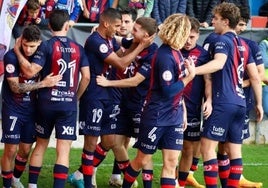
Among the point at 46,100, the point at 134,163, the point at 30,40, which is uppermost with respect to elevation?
the point at 30,40

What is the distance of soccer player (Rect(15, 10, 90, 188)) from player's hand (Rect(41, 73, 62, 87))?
5cm

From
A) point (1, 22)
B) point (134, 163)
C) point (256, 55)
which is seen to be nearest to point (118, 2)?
point (1, 22)

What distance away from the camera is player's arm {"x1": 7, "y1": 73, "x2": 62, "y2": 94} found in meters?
8.77

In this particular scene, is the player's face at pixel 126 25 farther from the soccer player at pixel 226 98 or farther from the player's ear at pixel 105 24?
the soccer player at pixel 226 98

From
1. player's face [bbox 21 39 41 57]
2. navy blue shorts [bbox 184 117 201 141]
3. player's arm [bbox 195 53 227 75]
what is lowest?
navy blue shorts [bbox 184 117 201 141]

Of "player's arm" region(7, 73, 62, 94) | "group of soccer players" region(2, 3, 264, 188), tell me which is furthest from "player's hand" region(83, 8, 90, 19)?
"player's arm" region(7, 73, 62, 94)

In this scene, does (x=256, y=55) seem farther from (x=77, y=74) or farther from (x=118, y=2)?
(x=118, y=2)

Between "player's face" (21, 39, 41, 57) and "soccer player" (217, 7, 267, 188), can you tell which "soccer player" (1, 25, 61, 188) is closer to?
"player's face" (21, 39, 41, 57)

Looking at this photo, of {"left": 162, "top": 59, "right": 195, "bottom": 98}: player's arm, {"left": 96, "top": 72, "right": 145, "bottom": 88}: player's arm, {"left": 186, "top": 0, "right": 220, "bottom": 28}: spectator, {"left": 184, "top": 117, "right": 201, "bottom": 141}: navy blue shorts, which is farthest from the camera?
{"left": 186, "top": 0, "right": 220, "bottom": 28}: spectator

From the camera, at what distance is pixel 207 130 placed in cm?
906

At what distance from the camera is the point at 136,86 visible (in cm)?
934

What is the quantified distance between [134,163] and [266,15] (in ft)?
22.1

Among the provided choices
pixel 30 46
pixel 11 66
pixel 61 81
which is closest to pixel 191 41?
pixel 61 81

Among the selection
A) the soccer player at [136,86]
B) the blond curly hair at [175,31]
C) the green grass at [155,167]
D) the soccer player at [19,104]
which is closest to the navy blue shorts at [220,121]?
the soccer player at [136,86]
